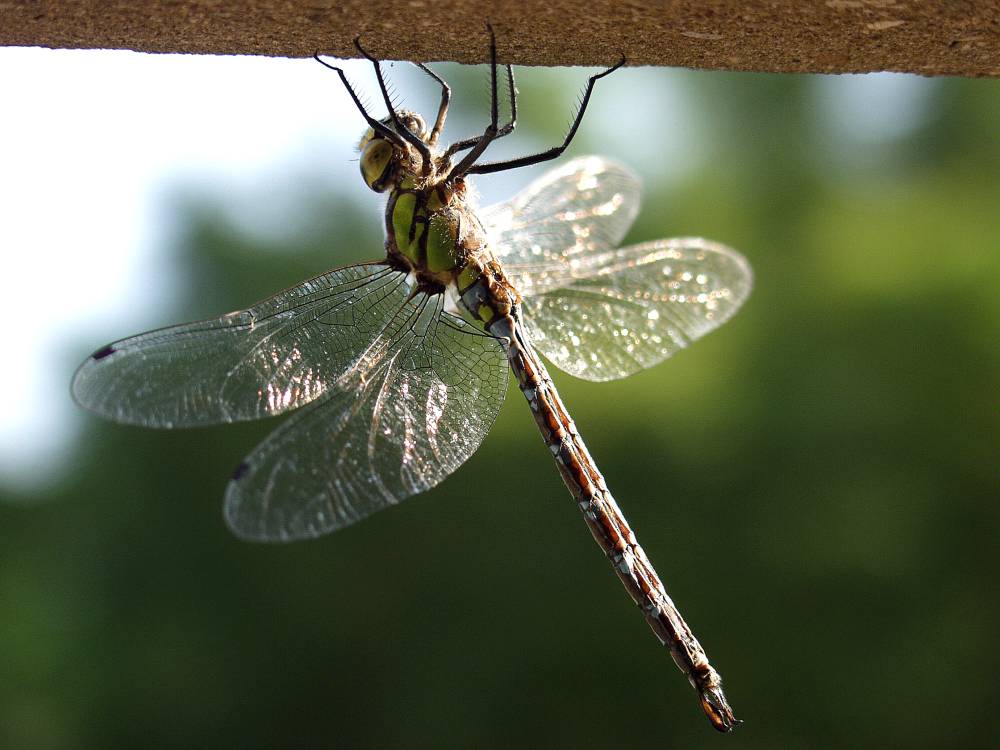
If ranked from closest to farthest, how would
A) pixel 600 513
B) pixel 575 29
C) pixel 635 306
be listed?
1. pixel 575 29
2. pixel 600 513
3. pixel 635 306

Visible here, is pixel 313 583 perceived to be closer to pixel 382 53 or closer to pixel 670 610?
pixel 670 610

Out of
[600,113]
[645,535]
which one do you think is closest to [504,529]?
[645,535]

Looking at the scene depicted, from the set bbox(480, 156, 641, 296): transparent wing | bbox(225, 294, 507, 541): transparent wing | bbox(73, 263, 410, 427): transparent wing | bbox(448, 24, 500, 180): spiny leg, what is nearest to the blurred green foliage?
bbox(480, 156, 641, 296): transparent wing

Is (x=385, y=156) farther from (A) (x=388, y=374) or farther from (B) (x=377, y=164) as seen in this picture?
(A) (x=388, y=374)

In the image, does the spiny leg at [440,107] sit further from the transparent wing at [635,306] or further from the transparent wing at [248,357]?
the transparent wing at [635,306]

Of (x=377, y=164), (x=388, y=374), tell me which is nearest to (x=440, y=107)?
(x=377, y=164)

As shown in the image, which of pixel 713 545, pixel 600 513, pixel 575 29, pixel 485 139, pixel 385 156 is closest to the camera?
pixel 575 29
